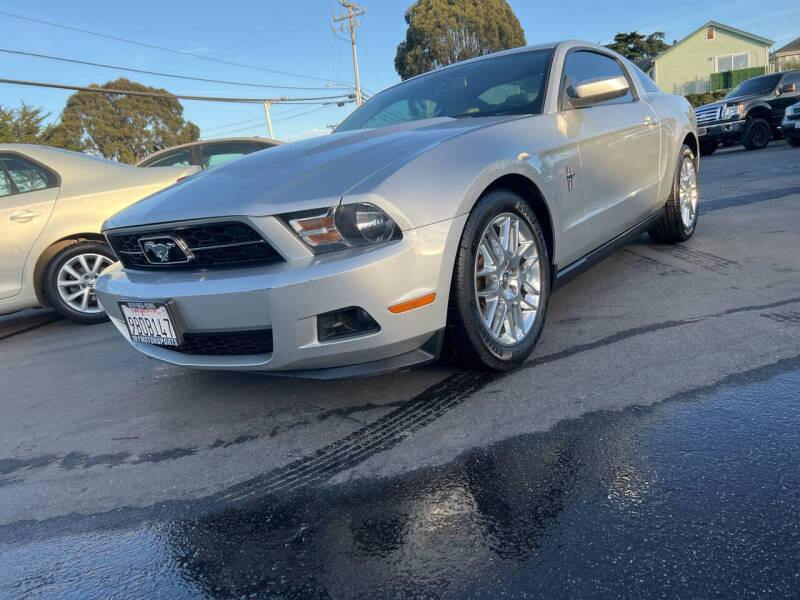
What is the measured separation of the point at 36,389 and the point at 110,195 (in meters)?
1.95

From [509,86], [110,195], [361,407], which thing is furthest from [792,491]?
[110,195]

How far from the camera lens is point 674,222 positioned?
4.59 metres

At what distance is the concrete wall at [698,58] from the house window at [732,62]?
0.59 ft

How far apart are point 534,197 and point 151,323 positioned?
1.80 meters

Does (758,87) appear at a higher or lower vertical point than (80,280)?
higher

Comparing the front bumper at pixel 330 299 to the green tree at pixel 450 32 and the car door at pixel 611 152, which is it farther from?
the green tree at pixel 450 32

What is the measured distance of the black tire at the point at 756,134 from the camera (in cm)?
1354

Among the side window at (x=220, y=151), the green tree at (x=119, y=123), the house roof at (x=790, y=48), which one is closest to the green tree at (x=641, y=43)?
the house roof at (x=790, y=48)

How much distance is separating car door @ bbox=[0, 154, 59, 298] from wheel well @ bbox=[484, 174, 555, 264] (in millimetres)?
3548

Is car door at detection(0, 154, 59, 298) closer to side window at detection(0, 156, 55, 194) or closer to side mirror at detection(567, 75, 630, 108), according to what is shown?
side window at detection(0, 156, 55, 194)

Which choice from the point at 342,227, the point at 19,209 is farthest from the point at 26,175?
the point at 342,227

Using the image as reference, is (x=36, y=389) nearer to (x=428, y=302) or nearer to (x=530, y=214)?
(x=428, y=302)

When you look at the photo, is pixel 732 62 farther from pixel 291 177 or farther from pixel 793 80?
pixel 291 177

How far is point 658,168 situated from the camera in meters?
4.16
